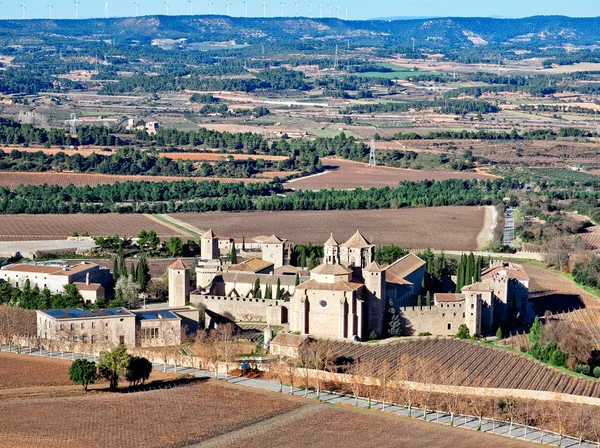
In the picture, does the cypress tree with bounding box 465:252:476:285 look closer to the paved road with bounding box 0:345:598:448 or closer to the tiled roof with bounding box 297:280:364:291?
the tiled roof with bounding box 297:280:364:291

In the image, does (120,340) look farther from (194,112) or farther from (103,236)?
(194,112)

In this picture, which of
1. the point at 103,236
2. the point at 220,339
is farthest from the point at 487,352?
the point at 103,236

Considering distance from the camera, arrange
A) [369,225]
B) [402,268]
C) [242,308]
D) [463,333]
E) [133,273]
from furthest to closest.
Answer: [369,225] → [133,273] → [402,268] → [242,308] → [463,333]

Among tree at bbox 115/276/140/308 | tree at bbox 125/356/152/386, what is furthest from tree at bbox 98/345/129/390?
tree at bbox 115/276/140/308

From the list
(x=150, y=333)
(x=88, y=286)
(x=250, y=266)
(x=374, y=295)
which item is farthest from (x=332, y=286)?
(x=88, y=286)

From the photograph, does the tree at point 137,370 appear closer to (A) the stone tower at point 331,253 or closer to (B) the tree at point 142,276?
(A) the stone tower at point 331,253

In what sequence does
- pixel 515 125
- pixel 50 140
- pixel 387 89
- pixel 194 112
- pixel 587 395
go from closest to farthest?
pixel 587 395, pixel 50 140, pixel 515 125, pixel 194 112, pixel 387 89

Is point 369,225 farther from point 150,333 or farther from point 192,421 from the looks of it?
point 192,421
